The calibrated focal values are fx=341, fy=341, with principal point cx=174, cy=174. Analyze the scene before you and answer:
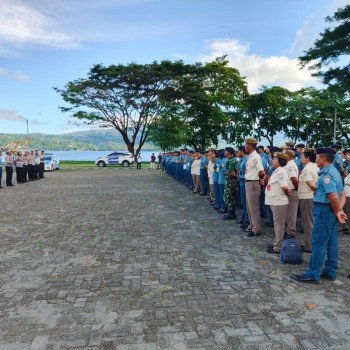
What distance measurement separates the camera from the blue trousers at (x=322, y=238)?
4719 millimetres

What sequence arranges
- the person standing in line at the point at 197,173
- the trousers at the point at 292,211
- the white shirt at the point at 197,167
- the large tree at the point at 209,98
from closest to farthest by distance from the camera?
the trousers at the point at 292,211, the white shirt at the point at 197,167, the person standing in line at the point at 197,173, the large tree at the point at 209,98

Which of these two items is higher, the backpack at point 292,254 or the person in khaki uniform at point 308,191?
the person in khaki uniform at point 308,191

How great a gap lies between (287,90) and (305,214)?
128 feet

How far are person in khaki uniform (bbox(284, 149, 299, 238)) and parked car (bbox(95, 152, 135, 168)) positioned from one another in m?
32.7

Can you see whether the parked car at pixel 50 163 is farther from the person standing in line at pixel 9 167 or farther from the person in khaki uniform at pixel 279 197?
the person in khaki uniform at pixel 279 197

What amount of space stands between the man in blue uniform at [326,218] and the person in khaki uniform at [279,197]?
1364 mm

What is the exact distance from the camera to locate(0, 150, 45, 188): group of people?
17906mm

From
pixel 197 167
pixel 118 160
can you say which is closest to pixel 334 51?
pixel 197 167

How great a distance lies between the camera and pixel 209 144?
41750 mm

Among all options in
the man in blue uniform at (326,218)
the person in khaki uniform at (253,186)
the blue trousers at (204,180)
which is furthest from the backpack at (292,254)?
the blue trousers at (204,180)

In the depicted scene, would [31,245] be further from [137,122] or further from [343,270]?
[137,122]

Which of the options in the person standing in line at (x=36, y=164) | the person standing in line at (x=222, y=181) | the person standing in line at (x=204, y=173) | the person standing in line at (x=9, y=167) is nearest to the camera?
the person standing in line at (x=222, y=181)

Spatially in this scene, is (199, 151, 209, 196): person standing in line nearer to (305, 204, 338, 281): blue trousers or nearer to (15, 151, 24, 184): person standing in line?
(305, 204, 338, 281): blue trousers

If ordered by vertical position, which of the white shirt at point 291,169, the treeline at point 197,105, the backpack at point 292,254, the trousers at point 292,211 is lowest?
the backpack at point 292,254
